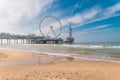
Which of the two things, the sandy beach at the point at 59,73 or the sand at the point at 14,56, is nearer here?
the sandy beach at the point at 59,73

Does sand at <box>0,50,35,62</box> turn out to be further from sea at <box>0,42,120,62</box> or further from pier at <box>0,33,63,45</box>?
pier at <box>0,33,63,45</box>

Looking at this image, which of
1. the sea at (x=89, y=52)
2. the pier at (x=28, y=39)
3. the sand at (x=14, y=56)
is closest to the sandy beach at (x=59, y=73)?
the sea at (x=89, y=52)

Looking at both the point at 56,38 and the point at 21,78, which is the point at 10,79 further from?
the point at 56,38

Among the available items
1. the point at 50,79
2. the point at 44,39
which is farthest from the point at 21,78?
the point at 44,39

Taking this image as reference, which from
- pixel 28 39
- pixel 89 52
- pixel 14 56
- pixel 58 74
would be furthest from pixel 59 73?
pixel 28 39

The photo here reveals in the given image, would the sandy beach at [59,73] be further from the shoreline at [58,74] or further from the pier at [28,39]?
the pier at [28,39]

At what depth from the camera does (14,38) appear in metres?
130

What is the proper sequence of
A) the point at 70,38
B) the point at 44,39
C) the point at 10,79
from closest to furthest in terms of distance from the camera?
1. the point at 10,79
2. the point at 44,39
3. the point at 70,38

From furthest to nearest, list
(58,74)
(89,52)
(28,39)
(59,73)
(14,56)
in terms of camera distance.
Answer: (28,39) → (89,52) → (14,56) → (59,73) → (58,74)

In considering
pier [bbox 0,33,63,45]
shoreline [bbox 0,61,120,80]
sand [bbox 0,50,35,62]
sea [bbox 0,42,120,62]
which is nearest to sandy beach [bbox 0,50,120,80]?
shoreline [bbox 0,61,120,80]

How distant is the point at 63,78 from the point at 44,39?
11065 centimetres

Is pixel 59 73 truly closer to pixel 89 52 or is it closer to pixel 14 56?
pixel 14 56

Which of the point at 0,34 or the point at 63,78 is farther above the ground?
the point at 0,34

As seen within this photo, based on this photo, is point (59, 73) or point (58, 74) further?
point (59, 73)
